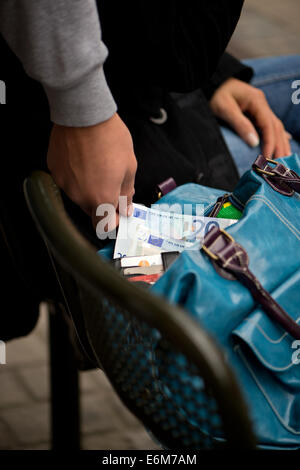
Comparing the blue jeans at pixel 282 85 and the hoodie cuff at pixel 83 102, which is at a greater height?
the hoodie cuff at pixel 83 102

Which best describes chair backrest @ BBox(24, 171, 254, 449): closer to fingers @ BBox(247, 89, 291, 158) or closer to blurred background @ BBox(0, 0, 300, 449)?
fingers @ BBox(247, 89, 291, 158)

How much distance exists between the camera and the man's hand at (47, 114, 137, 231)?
0.67 meters

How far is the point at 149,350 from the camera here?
0.57 meters

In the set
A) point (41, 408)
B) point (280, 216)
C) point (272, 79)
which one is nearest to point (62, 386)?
point (41, 408)

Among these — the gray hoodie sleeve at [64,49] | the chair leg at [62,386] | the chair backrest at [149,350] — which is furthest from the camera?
the chair leg at [62,386]

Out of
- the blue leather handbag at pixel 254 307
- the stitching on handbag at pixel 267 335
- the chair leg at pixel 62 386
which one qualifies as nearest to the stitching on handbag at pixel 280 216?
the blue leather handbag at pixel 254 307

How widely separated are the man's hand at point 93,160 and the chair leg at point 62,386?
425mm

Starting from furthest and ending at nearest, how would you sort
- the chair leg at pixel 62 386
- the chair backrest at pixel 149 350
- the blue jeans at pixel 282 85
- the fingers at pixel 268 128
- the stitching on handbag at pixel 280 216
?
1. the blue jeans at pixel 282 85
2. the fingers at pixel 268 128
3. the chair leg at pixel 62 386
4. the stitching on handbag at pixel 280 216
5. the chair backrest at pixel 149 350

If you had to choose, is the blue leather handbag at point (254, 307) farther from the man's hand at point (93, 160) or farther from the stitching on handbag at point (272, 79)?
the stitching on handbag at point (272, 79)

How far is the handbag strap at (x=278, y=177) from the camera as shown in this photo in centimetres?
76

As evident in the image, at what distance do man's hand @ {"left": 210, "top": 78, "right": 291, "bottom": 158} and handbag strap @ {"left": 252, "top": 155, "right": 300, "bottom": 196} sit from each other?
48 centimetres

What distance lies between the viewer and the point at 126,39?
0.79 metres

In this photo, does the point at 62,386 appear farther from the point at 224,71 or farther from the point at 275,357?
the point at 224,71

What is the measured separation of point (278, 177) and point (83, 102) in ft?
1.04
